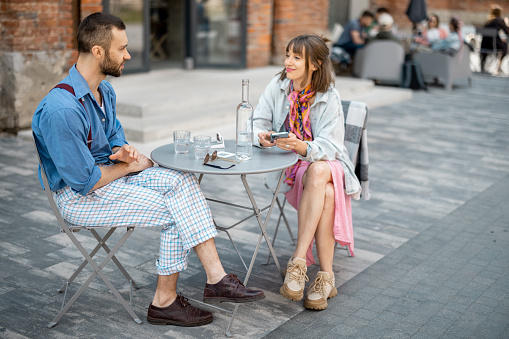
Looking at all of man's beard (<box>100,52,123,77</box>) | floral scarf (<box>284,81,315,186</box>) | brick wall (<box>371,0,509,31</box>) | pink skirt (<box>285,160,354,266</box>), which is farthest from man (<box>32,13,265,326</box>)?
brick wall (<box>371,0,509,31</box>)

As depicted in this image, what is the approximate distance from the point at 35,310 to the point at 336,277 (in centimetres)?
175

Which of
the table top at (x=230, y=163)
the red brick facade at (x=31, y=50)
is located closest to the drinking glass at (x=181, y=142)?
the table top at (x=230, y=163)

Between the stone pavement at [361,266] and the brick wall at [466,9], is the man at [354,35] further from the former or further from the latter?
the brick wall at [466,9]

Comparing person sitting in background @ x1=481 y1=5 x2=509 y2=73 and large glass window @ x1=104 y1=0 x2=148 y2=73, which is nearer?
large glass window @ x1=104 y1=0 x2=148 y2=73

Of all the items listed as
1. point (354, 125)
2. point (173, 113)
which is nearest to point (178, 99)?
point (173, 113)

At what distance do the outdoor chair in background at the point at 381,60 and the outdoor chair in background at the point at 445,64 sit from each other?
0.55 meters

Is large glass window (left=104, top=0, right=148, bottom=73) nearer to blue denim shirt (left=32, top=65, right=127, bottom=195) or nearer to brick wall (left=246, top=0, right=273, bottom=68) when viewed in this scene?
brick wall (left=246, top=0, right=273, bottom=68)

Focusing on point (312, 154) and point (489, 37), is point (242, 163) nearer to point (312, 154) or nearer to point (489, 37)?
point (312, 154)

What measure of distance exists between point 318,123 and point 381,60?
26.8ft

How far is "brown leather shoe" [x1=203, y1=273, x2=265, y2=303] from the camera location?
305 centimetres

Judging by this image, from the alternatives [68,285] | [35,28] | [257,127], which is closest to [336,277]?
[257,127]

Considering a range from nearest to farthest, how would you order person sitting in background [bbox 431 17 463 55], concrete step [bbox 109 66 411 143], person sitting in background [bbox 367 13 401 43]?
concrete step [bbox 109 66 411 143] < person sitting in background [bbox 367 13 401 43] < person sitting in background [bbox 431 17 463 55]

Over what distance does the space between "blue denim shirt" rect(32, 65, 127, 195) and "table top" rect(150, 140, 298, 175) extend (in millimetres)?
367

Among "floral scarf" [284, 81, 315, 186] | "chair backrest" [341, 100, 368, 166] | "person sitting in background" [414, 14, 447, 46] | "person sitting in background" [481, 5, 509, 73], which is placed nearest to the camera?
"floral scarf" [284, 81, 315, 186]
